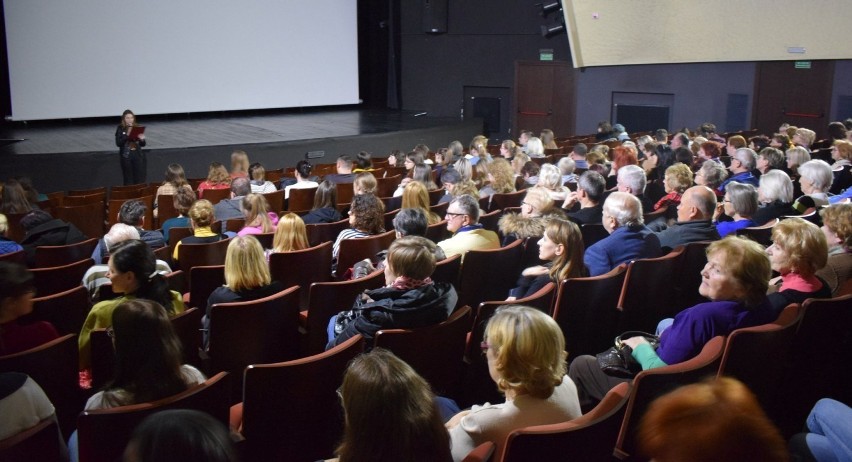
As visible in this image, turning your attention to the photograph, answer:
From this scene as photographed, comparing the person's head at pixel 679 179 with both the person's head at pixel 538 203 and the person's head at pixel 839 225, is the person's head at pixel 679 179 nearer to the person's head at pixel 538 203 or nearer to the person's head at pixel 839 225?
the person's head at pixel 538 203

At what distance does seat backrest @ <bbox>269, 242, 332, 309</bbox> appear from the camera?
4652mm

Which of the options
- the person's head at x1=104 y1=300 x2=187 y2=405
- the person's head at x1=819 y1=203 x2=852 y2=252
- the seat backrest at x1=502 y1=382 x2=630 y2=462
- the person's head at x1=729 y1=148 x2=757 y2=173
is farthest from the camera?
the person's head at x1=729 y1=148 x2=757 y2=173

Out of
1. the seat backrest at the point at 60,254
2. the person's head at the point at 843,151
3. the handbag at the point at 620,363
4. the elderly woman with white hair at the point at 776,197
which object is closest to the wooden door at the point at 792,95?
the person's head at the point at 843,151

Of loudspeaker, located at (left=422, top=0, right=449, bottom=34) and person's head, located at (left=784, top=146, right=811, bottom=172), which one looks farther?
loudspeaker, located at (left=422, top=0, right=449, bottom=34)

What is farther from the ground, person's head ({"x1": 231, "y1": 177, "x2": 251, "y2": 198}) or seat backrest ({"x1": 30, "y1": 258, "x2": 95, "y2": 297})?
person's head ({"x1": 231, "y1": 177, "x2": 251, "y2": 198})

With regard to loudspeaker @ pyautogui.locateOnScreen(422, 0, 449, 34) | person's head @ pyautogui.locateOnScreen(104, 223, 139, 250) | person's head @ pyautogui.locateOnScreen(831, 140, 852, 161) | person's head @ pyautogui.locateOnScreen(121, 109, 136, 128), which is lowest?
person's head @ pyautogui.locateOnScreen(104, 223, 139, 250)

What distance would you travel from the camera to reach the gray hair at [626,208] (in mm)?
4602

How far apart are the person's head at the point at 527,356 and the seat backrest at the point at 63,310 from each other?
8.23ft

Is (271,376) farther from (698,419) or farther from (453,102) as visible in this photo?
(453,102)

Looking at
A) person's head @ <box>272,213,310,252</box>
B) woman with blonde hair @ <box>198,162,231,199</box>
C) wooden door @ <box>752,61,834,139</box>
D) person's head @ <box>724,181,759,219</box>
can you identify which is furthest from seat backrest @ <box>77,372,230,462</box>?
wooden door @ <box>752,61,834,139</box>

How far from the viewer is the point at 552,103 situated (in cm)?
1762

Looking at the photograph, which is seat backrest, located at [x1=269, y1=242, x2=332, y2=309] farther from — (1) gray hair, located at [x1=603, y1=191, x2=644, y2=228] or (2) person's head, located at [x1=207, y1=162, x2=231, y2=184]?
(2) person's head, located at [x1=207, y1=162, x2=231, y2=184]

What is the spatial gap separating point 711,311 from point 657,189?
435 cm

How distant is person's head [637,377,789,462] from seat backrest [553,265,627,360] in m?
2.17
